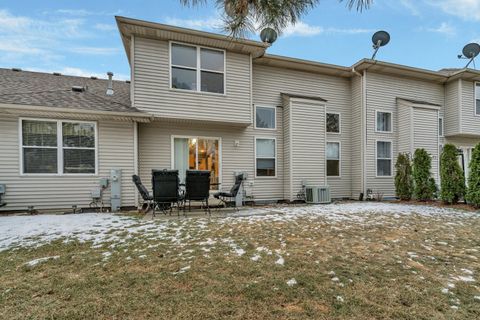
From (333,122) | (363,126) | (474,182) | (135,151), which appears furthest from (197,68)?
(474,182)

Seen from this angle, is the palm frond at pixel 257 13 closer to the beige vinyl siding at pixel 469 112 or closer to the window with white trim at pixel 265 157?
the window with white trim at pixel 265 157

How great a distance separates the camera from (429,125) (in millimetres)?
11062

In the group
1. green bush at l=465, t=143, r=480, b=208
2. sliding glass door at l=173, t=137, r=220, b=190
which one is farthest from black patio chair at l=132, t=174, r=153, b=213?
green bush at l=465, t=143, r=480, b=208

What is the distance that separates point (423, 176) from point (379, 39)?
556 centimetres

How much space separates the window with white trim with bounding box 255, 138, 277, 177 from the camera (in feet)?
32.9

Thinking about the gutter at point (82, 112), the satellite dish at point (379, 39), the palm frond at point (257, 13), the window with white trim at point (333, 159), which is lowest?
the window with white trim at point (333, 159)

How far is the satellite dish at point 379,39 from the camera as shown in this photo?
10.4m

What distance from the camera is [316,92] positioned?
10898 mm

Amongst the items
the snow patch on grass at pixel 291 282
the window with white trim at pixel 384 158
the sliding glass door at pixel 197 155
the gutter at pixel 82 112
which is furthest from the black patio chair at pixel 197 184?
the window with white trim at pixel 384 158

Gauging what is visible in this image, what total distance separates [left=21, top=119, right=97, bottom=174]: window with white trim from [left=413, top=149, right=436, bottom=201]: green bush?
10894 millimetres

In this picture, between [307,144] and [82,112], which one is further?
[307,144]

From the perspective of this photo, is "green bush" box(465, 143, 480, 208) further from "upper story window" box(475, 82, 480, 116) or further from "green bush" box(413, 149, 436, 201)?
"upper story window" box(475, 82, 480, 116)

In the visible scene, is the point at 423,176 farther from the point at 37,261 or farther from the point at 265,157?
the point at 37,261

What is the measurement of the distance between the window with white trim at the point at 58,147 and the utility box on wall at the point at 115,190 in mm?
637
